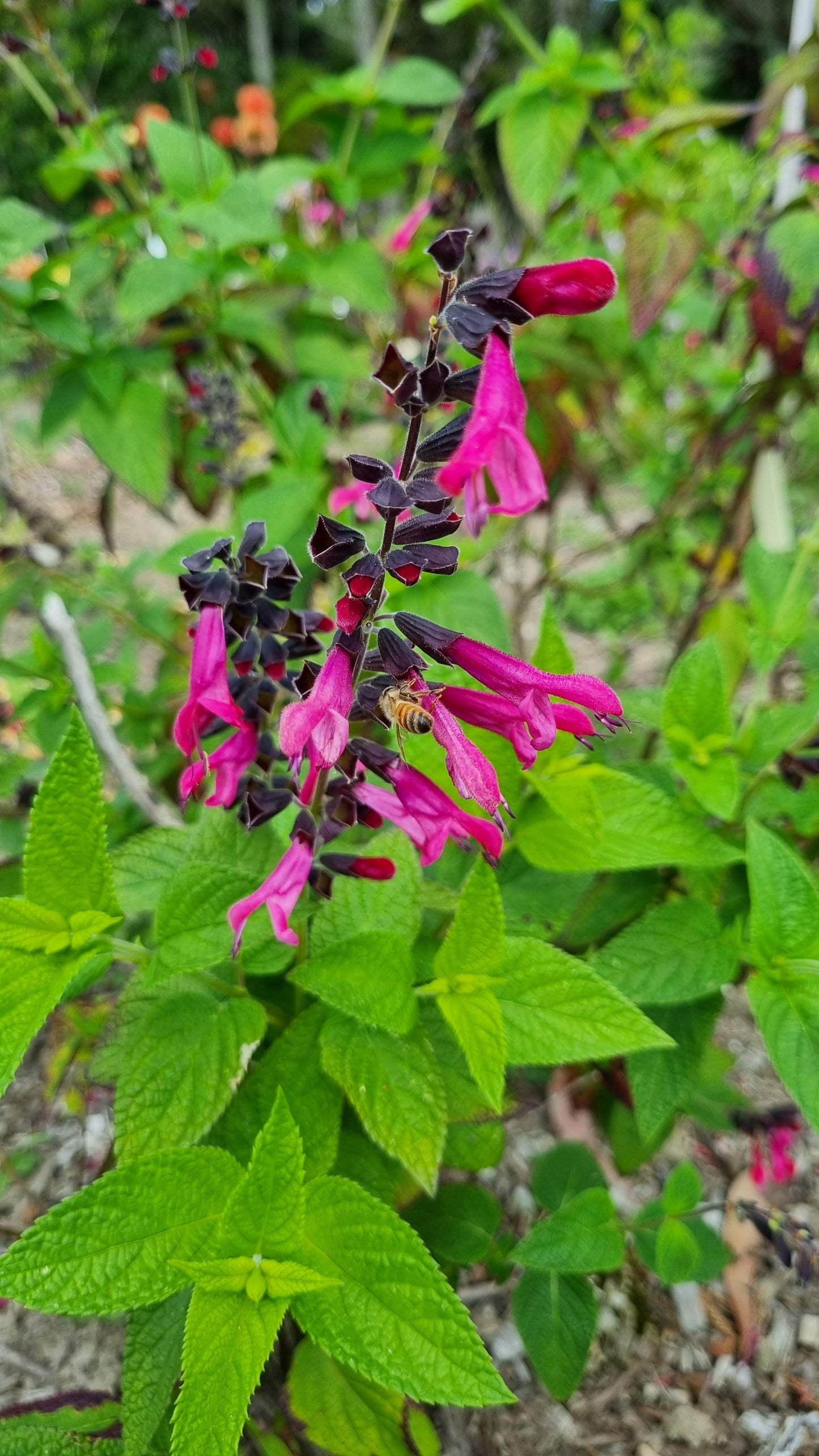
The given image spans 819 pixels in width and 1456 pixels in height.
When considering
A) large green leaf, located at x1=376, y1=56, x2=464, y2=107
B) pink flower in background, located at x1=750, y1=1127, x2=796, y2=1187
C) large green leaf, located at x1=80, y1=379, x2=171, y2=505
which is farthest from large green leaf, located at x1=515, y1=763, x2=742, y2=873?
large green leaf, located at x1=376, y1=56, x2=464, y2=107

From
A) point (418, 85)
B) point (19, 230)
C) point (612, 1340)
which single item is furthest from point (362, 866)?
point (418, 85)

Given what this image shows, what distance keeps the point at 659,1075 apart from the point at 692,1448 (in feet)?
1.97

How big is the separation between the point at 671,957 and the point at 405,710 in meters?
0.49

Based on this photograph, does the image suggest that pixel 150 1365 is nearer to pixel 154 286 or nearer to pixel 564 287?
pixel 564 287

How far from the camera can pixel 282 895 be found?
768mm

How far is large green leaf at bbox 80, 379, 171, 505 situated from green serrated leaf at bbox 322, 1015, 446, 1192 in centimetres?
98

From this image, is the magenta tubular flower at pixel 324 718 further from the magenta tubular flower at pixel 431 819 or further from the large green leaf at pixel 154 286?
the large green leaf at pixel 154 286

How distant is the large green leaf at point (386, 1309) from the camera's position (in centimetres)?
65

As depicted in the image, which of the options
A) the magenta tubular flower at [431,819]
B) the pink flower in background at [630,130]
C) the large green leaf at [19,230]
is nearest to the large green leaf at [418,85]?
the pink flower in background at [630,130]

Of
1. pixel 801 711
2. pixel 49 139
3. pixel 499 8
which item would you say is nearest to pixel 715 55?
pixel 49 139

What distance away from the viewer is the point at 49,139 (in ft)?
24.9

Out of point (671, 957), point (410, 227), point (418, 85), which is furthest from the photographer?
point (410, 227)

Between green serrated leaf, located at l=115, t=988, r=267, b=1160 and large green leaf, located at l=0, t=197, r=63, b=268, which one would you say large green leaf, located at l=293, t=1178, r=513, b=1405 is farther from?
large green leaf, located at l=0, t=197, r=63, b=268

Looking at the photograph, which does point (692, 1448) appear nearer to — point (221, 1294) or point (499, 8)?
point (221, 1294)
